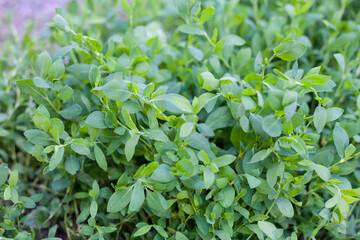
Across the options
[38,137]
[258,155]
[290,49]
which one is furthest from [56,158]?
[290,49]

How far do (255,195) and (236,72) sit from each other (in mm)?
415

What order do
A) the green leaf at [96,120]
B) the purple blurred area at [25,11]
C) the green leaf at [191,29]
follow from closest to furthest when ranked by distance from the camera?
the green leaf at [96,120], the green leaf at [191,29], the purple blurred area at [25,11]

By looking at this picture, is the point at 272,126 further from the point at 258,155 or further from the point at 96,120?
the point at 96,120

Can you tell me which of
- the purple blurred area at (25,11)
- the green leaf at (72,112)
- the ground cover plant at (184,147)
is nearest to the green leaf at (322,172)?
the ground cover plant at (184,147)

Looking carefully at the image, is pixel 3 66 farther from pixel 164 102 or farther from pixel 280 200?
pixel 280 200

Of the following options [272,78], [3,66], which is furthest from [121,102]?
[3,66]

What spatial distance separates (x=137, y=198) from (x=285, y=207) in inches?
12.6

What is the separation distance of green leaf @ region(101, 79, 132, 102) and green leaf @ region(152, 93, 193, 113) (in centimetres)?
6

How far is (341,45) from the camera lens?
3.65 ft

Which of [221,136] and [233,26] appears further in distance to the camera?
→ [233,26]

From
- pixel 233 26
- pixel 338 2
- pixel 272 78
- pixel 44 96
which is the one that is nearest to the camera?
pixel 272 78

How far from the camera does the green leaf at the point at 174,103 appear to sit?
2.28 ft

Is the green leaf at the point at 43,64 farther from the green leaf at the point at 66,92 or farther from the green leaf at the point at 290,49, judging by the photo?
the green leaf at the point at 290,49

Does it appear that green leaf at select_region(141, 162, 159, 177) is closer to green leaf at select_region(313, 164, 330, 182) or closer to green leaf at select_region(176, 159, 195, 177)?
green leaf at select_region(176, 159, 195, 177)
